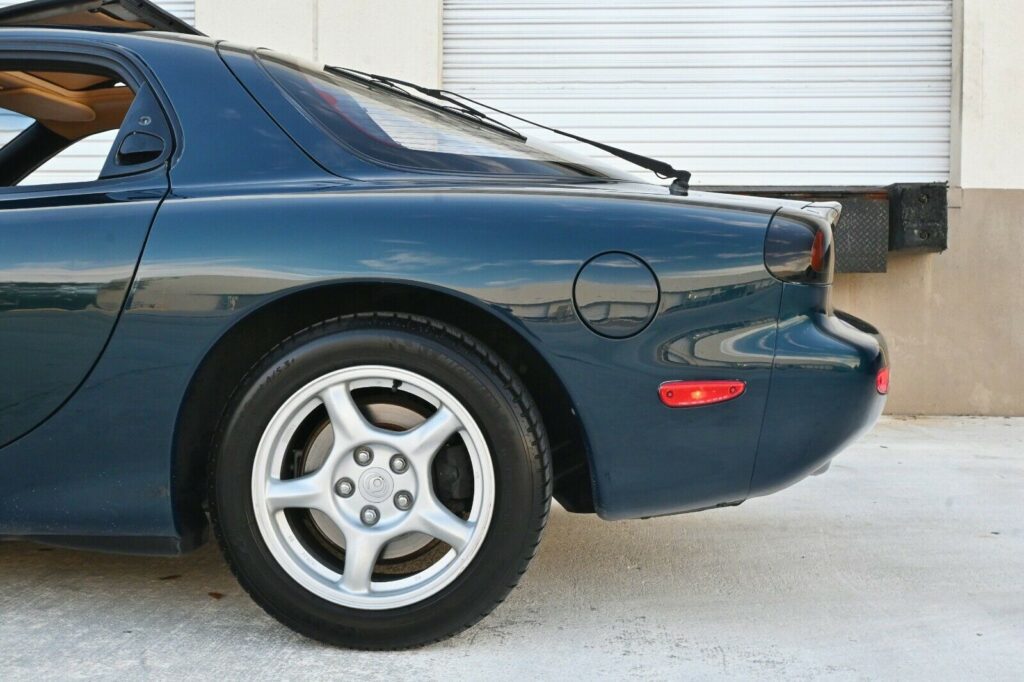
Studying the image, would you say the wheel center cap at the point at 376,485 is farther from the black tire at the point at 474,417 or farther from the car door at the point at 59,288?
the car door at the point at 59,288

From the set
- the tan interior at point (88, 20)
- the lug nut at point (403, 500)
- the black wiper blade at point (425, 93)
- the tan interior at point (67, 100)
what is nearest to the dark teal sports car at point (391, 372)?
the lug nut at point (403, 500)

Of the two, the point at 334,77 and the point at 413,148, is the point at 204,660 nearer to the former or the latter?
the point at 413,148

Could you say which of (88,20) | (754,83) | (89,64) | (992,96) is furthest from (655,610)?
(992,96)

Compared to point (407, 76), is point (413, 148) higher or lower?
lower

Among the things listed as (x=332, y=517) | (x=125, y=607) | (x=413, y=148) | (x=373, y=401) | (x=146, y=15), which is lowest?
(x=125, y=607)

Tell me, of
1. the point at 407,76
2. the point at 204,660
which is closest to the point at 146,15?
the point at 204,660

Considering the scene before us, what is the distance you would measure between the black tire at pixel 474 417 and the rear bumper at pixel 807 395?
0.48 m

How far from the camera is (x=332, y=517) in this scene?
2326 millimetres

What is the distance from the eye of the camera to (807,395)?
2275mm

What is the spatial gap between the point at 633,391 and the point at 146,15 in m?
1.86

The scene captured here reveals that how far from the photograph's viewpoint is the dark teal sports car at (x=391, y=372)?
227 centimetres

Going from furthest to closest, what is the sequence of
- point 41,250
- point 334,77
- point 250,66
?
1. point 334,77
2. point 250,66
3. point 41,250

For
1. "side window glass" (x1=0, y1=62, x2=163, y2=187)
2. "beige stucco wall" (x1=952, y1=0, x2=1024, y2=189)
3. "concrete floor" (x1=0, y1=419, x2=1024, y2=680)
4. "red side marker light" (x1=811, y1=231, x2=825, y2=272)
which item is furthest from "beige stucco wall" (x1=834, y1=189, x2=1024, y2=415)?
"side window glass" (x1=0, y1=62, x2=163, y2=187)

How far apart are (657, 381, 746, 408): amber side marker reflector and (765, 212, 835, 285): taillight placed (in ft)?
0.84
